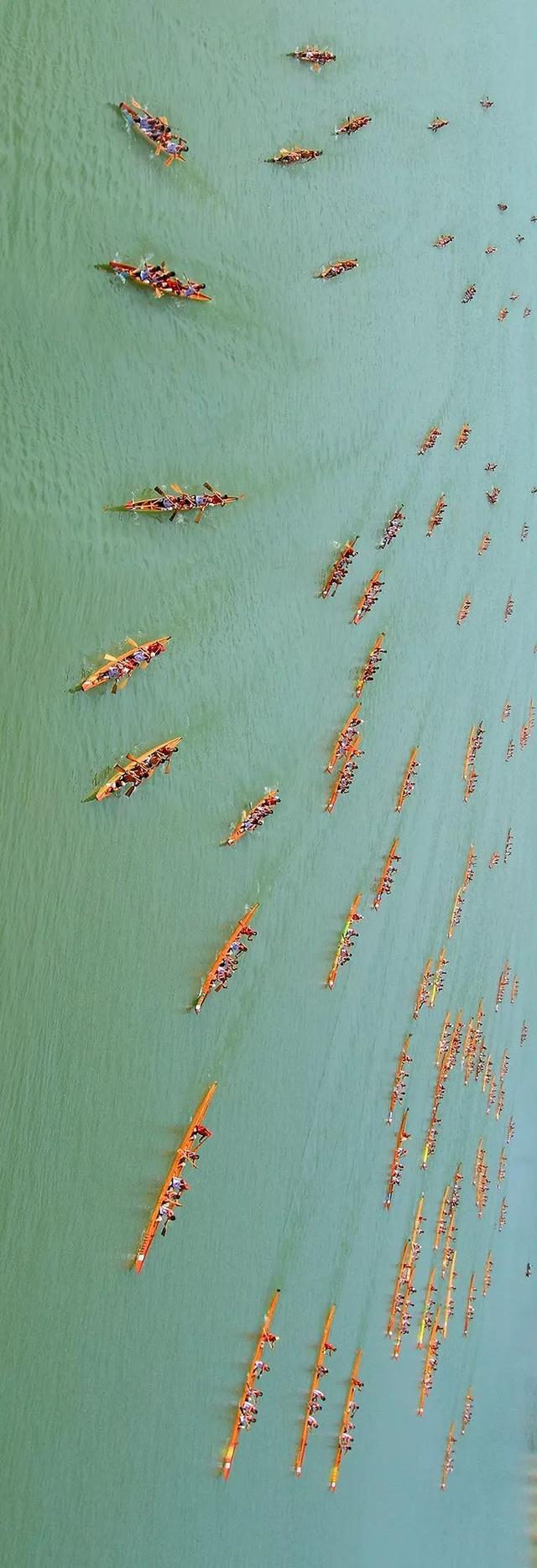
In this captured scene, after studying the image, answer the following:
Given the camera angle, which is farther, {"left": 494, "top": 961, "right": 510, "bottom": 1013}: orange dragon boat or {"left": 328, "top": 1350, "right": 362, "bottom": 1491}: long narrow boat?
{"left": 494, "top": 961, "right": 510, "bottom": 1013}: orange dragon boat

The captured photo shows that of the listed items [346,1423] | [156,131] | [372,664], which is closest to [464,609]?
[372,664]

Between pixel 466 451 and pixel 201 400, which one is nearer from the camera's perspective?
pixel 201 400

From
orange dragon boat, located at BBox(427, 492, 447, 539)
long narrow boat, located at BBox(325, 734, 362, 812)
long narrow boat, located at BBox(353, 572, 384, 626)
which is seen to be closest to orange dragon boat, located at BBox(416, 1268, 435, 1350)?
long narrow boat, located at BBox(325, 734, 362, 812)

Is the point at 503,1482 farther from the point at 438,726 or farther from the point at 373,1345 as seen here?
the point at 438,726

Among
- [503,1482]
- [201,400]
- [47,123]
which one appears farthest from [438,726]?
[503,1482]

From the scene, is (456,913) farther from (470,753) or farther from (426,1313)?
(426,1313)

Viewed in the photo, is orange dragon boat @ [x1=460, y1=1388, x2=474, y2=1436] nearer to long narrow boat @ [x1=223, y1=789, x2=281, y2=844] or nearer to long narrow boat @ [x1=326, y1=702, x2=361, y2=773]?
long narrow boat @ [x1=326, y1=702, x2=361, y2=773]

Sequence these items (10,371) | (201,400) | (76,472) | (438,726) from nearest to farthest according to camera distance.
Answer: (10,371)
(76,472)
(201,400)
(438,726)
